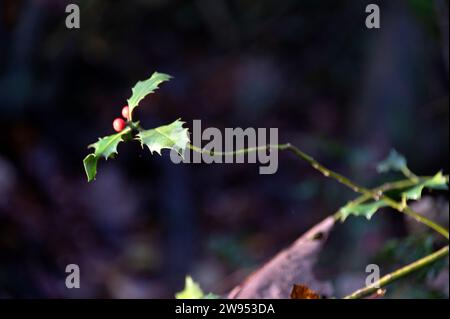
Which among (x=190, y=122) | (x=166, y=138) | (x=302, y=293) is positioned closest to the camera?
(x=166, y=138)

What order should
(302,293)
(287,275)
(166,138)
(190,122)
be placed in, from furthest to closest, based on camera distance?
(190,122) < (287,275) < (302,293) < (166,138)

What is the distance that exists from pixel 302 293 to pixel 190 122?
2.28 meters

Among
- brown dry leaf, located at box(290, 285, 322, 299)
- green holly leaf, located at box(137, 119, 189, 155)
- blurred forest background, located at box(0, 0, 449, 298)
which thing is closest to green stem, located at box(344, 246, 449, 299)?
brown dry leaf, located at box(290, 285, 322, 299)

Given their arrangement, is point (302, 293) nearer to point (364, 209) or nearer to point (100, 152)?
point (364, 209)

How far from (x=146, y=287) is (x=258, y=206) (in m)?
0.77

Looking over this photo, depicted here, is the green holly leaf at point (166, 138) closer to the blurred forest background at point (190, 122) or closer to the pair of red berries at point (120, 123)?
the pair of red berries at point (120, 123)

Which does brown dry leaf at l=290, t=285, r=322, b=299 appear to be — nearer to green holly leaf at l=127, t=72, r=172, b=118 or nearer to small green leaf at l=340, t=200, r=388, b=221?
small green leaf at l=340, t=200, r=388, b=221

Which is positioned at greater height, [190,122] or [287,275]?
[190,122]

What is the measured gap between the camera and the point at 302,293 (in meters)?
1.16

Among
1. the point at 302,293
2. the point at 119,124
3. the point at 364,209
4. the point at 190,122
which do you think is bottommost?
the point at 302,293

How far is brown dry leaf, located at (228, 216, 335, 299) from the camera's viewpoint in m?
1.24

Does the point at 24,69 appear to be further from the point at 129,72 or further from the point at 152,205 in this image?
the point at 152,205

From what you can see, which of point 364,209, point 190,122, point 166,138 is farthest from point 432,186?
point 190,122

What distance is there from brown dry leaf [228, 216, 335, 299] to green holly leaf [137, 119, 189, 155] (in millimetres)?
362
